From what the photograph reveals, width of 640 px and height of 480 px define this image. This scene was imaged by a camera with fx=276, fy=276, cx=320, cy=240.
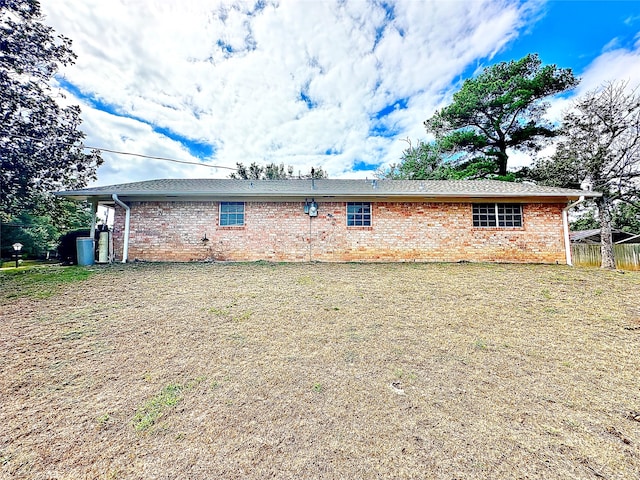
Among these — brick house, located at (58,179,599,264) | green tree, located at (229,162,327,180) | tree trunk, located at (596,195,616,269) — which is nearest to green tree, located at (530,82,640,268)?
tree trunk, located at (596,195,616,269)

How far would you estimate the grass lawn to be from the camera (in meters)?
1.83

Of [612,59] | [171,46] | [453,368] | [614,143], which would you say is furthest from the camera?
[614,143]

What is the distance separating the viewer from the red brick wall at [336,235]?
9.27 meters

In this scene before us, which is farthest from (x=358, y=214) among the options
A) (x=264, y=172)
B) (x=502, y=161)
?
(x=264, y=172)

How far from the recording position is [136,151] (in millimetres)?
13938

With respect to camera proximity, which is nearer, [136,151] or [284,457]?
[284,457]

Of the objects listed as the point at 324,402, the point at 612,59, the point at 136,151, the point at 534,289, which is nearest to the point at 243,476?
the point at 324,402

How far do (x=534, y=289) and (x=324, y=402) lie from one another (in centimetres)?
580

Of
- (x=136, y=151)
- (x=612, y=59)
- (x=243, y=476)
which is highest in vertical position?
(x=612, y=59)

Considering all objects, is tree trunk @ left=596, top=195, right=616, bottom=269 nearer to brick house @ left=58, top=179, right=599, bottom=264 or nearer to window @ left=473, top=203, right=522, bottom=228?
brick house @ left=58, top=179, right=599, bottom=264

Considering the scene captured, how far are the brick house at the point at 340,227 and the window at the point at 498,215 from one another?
30mm

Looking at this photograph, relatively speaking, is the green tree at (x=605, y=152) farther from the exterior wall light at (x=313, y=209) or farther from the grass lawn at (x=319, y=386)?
the exterior wall light at (x=313, y=209)

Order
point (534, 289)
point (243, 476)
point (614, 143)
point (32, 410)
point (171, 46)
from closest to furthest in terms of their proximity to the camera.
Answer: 1. point (243, 476)
2. point (32, 410)
3. point (534, 289)
4. point (171, 46)
5. point (614, 143)

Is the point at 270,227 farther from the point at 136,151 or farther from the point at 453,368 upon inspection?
the point at 136,151
